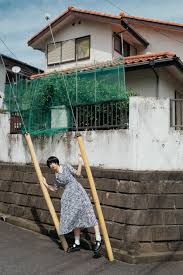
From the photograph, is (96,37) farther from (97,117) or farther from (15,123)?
(97,117)

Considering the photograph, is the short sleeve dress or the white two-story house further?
the white two-story house

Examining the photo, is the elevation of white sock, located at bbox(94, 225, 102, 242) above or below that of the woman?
below

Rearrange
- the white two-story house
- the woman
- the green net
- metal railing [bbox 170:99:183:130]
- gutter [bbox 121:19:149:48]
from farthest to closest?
the white two-story house, gutter [bbox 121:19:149:48], the green net, metal railing [bbox 170:99:183:130], the woman

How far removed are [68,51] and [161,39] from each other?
160 inches

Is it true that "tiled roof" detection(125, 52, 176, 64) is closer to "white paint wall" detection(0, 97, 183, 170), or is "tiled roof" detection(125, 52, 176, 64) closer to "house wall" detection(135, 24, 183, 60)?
"white paint wall" detection(0, 97, 183, 170)

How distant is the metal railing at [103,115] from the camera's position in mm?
7801

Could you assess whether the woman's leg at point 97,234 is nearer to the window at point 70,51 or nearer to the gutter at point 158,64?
the gutter at point 158,64

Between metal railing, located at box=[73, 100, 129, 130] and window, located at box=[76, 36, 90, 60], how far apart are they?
6245 mm

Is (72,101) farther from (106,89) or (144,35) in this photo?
(144,35)

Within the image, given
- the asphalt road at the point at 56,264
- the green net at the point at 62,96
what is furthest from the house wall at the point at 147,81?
the asphalt road at the point at 56,264

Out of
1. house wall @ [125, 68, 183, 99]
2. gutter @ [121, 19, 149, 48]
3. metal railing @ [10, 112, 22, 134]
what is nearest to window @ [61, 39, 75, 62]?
gutter @ [121, 19, 149, 48]

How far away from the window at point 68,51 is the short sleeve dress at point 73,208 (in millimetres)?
9179

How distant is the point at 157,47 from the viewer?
15.0 meters

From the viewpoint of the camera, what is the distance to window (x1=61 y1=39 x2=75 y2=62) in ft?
47.8
